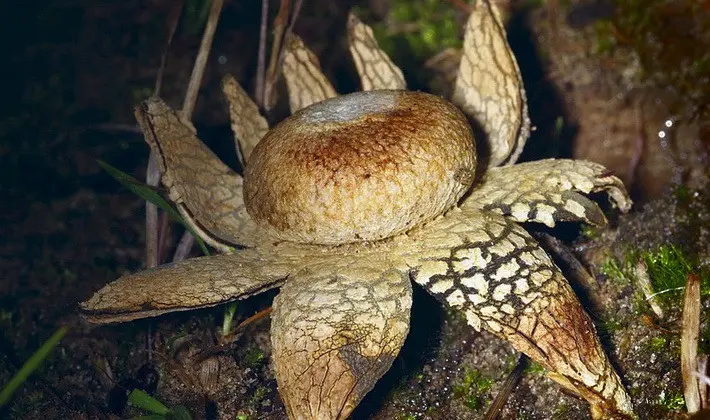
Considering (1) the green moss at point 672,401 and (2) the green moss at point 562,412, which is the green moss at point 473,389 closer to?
(2) the green moss at point 562,412

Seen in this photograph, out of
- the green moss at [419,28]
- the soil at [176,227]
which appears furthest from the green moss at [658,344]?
the green moss at [419,28]

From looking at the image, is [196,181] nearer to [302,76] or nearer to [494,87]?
[302,76]

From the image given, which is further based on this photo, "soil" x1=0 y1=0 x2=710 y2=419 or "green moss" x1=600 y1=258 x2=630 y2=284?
"green moss" x1=600 y1=258 x2=630 y2=284

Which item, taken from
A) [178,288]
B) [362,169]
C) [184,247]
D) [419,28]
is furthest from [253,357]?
[419,28]

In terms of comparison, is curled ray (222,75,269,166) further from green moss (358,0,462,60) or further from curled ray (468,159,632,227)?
green moss (358,0,462,60)

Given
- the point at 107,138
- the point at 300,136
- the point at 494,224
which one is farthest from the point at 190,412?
the point at 107,138

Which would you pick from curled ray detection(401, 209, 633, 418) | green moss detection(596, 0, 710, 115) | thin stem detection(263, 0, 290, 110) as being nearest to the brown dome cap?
curled ray detection(401, 209, 633, 418)

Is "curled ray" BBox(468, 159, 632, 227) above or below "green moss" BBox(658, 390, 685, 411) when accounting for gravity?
above
